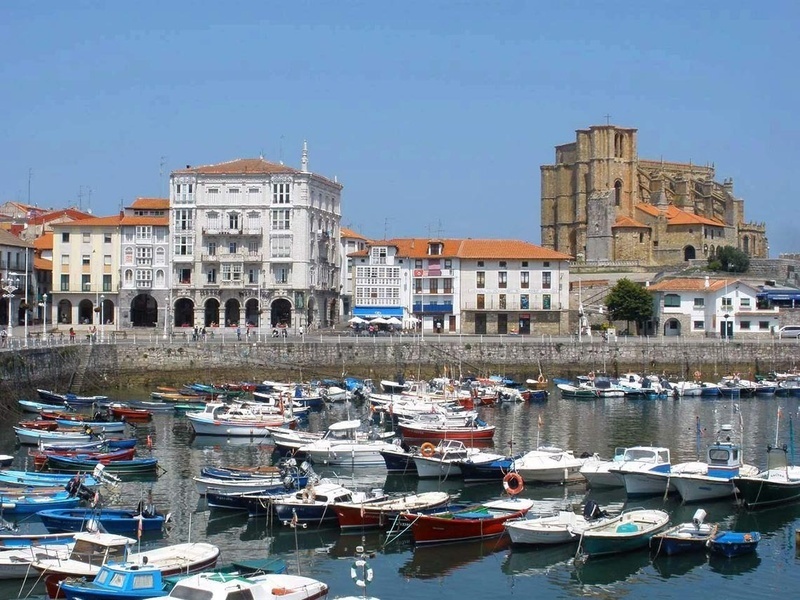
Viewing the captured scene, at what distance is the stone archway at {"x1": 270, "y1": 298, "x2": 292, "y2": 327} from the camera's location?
94863 mm

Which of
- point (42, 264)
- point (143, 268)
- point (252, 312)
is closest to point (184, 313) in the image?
point (143, 268)

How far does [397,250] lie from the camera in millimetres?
98000

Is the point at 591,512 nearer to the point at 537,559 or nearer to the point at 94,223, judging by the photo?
the point at 537,559

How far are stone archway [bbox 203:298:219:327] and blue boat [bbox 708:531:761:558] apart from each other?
222ft

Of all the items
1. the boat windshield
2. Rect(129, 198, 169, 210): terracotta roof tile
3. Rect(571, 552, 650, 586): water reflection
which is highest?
Rect(129, 198, 169, 210): terracotta roof tile

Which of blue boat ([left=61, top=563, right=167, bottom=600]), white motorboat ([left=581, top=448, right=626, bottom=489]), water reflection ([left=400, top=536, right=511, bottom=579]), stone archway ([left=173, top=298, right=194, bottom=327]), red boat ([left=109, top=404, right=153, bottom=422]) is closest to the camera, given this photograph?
blue boat ([left=61, top=563, right=167, bottom=600])

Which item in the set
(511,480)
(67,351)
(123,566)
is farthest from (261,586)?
(67,351)

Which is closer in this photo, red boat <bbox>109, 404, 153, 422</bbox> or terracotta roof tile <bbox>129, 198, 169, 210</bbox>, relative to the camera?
red boat <bbox>109, 404, 153, 422</bbox>

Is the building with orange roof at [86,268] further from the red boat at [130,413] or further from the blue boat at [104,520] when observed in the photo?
the blue boat at [104,520]

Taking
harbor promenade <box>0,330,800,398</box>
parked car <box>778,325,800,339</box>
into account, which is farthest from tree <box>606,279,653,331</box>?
parked car <box>778,325,800,339</box>

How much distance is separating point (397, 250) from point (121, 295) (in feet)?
76.9

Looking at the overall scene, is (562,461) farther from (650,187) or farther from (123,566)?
(650,187)

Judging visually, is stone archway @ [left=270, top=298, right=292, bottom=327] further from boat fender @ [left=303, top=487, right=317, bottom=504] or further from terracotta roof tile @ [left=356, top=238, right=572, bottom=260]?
boat fender @ [left=303, top=487, right=317, bottom=504]

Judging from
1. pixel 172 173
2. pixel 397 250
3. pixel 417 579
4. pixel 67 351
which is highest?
pixel 172 173
